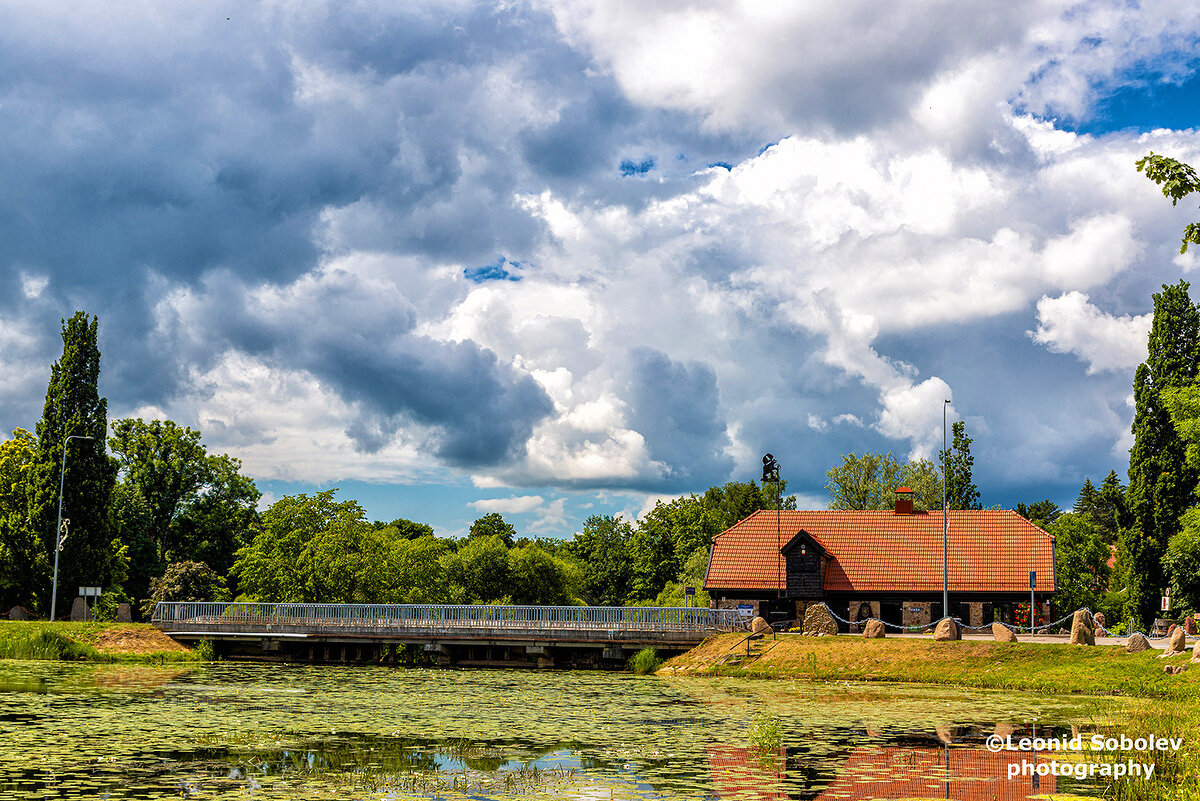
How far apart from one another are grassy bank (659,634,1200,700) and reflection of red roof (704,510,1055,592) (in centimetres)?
1114

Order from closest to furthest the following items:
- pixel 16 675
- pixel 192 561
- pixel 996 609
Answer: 1. pixel 16 675
2. pixel 996 609
3. pixel 192 561

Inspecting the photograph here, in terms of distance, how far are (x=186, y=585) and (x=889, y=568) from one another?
47368 millimetres

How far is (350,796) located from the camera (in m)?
14.9

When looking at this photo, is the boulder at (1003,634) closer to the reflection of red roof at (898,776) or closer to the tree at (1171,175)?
the reflection of red roof at (898,776)

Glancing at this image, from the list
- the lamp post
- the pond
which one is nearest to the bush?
the pond

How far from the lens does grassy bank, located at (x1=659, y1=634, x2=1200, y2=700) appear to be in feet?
111

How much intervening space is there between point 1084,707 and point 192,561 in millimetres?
63672

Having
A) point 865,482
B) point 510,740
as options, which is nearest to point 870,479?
point 865,482

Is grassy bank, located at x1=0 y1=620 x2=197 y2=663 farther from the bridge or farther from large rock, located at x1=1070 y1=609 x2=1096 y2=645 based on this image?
large rock, located at x1=1070 y1=609 x2=1096 y2=645

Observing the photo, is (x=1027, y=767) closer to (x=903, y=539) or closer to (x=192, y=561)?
(x=903, y=539)

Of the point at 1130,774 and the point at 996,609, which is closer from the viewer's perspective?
→ the point at 1130,774

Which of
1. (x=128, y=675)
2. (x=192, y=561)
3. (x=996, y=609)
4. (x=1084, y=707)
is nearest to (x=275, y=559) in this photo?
(x=192, y=561)

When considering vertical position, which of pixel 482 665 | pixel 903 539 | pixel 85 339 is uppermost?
pixel 85 339

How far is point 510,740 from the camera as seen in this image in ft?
70.6
